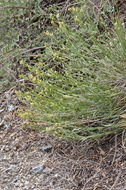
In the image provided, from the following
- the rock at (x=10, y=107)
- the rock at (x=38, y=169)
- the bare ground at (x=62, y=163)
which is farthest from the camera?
the rock at (x=10, y=107)

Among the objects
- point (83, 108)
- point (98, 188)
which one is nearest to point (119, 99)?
point (83, 108)

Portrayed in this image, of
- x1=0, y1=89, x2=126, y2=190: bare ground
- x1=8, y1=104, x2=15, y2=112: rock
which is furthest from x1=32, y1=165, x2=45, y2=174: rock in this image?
x1=8, y1=104, x2=15, y2=112: rock

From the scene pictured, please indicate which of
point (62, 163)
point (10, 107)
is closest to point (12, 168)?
point (62, 163)

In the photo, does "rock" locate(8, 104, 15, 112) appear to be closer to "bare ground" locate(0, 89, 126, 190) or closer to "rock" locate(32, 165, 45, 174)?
"bare ground" locate(0, 89, 126, 190)

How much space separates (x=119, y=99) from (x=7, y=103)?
52.9 inches

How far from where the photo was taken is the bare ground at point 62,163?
2.01m

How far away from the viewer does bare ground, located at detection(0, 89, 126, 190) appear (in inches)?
79.0

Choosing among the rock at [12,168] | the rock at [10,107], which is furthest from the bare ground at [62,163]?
the rock at [10,107]

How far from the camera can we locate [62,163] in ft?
7.27

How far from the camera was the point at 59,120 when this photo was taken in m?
2.16

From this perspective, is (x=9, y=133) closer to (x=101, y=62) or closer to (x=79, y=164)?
(x=79, y=164)

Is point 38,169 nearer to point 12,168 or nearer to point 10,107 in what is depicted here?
point 12,168

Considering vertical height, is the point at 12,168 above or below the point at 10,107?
below

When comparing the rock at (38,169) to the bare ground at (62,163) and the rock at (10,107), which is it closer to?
the bare ground at (62,163)
